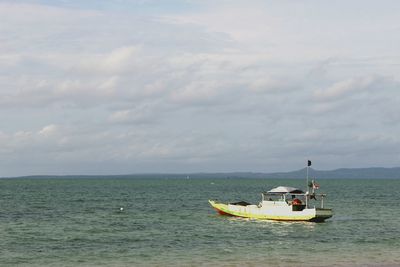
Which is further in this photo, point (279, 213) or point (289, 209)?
point (279, 213)

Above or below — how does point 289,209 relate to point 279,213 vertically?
above

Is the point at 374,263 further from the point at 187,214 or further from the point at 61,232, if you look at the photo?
the point at 187,214

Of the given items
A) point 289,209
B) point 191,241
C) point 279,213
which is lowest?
point 191,241

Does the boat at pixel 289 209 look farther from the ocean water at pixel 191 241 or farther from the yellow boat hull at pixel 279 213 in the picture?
the ocean water at pixel 191 241

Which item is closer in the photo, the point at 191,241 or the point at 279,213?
the point at 191,241

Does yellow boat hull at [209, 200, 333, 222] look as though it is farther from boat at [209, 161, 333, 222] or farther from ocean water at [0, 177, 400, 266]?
ocean water at [0, 177, 400, 266]

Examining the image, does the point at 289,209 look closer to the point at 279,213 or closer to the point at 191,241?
the point at 279,213

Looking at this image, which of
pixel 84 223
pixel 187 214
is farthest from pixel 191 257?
pixel 187 214

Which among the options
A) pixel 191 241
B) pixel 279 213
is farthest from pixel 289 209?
pixel 191 241

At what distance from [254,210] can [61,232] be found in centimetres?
2461

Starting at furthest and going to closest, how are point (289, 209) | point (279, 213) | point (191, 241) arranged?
point (279, 213) < point (289, 209) < point (191, 241)

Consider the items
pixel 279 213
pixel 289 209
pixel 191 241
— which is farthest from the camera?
pixel 279 213

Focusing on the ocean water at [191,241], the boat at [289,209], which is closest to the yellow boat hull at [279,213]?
the boat at [289,209]

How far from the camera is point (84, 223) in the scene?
69.2 metres
